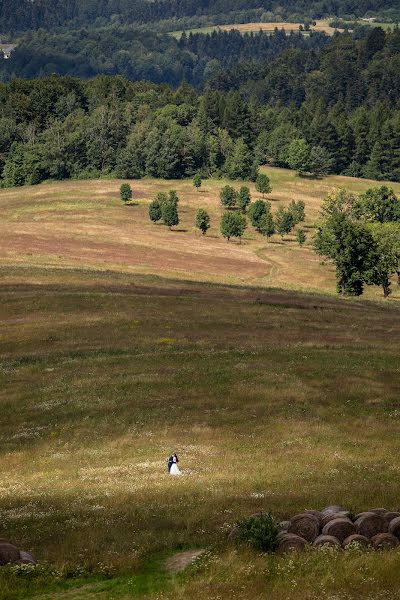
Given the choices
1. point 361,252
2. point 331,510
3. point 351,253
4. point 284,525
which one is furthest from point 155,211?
point 284,525

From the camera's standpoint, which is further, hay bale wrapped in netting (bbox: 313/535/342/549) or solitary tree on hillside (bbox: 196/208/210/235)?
solitary tree on hillside (bbox: 196/208/210/235)

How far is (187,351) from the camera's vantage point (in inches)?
2628

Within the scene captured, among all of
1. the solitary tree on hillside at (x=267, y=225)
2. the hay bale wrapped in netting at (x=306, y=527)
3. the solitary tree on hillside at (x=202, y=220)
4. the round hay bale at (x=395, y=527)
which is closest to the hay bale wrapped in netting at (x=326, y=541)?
the hay bale wrapped in netting at (x=306, y=527)

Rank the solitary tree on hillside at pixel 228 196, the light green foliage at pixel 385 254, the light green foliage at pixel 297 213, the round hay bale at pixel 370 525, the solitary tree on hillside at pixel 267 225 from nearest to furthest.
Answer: the round hay bale at pixel 370 525 → the light green foliage at pixel 385 254 → the solitary tree on hillside at pixel 267 225 → the light green foliage at pixel 297 213 → the solitary tree on hillside at pixel 228 196

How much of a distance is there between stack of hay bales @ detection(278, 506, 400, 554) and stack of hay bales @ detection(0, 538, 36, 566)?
7.18m

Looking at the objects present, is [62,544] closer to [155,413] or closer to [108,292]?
[155,413]

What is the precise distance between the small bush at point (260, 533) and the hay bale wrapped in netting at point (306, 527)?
1.96 feet

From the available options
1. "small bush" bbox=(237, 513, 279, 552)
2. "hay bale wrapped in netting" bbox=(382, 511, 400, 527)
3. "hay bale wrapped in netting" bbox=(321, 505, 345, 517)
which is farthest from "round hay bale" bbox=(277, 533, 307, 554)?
"hay bale wrapped in netting" bbox=(382, 511, 400, 527)

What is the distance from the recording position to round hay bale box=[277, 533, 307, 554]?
26031 mm

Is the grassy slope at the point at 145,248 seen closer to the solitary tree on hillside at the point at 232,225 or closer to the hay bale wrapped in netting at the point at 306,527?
the solitary tree on hillside at the point at 232,225

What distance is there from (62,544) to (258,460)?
13.6 m

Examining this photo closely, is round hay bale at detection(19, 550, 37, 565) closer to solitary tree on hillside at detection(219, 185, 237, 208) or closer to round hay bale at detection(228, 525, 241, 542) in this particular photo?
round hay bale at detection(228, 525, 241, 542)

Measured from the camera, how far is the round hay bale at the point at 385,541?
85.4ft

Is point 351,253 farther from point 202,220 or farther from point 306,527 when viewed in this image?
A: point 306,527
